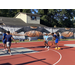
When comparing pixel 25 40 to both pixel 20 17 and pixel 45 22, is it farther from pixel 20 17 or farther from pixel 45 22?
pixel 45 22

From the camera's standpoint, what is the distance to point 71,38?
27.4m

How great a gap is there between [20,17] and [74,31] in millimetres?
20329

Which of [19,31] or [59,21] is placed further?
[59,21]

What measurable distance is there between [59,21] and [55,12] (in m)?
4.79

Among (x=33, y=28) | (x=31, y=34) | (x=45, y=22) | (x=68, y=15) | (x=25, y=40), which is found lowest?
(x=25, y=40)

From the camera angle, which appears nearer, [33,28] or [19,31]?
[19,31]

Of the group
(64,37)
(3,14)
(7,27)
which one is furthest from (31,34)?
(3,14)

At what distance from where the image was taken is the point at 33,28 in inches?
906

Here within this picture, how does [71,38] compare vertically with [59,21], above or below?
below

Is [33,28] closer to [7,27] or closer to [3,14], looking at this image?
[7,27]

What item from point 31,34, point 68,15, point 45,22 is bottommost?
point 31,34

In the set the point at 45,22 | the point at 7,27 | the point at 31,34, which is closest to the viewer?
the point at 7,27

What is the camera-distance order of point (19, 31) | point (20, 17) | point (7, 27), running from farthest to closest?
point (20, 17) < point (19, 31) < point (7, 27)

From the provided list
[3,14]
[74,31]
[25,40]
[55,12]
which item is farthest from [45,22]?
[25,40]
